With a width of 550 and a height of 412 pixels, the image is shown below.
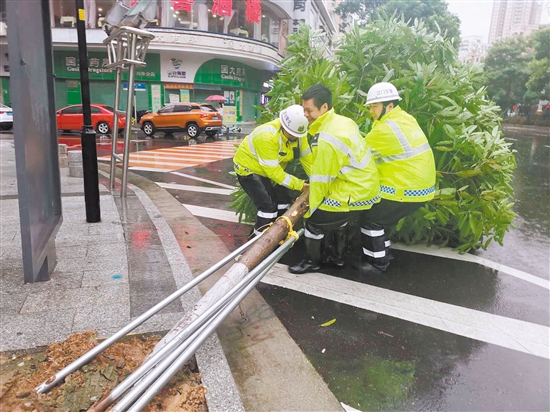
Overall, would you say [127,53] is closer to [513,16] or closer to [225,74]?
[225,74]

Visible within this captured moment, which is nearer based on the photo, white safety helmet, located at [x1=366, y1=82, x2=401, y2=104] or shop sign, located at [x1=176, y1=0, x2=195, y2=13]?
white safety helmet, located at [x1=366, y1=82, x2=401, y2=104]

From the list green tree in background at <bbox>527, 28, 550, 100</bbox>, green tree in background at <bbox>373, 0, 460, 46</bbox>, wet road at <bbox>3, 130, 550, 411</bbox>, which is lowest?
wet road at <bbox>3, 130, 550, 411</bbox>

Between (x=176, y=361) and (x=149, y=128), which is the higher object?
(x=149, y=128)

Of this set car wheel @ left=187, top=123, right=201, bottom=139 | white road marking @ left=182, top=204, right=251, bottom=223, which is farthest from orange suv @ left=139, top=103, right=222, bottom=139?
white road marking @ left=182, top=204, right=251, bottom=223

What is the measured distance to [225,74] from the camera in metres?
31.7

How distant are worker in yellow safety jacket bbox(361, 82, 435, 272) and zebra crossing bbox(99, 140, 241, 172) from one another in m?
6.86

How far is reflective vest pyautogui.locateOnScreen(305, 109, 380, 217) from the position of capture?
3848mm

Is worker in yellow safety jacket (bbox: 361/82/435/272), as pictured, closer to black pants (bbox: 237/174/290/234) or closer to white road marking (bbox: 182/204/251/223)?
black pants (bbox: 237/174/290/234)

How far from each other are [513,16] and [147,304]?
6278 inches

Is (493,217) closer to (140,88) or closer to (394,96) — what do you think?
(394,96)

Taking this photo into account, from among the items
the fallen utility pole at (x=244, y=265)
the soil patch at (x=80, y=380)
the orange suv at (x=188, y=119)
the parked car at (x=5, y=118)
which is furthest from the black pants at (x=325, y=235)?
the parked car at (x=5, y=118)

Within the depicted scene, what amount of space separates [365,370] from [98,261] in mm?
2729

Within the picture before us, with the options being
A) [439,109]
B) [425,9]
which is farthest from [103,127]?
[425,9]

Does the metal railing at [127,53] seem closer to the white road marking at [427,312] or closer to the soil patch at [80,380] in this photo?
the white road marking at [427,312]
